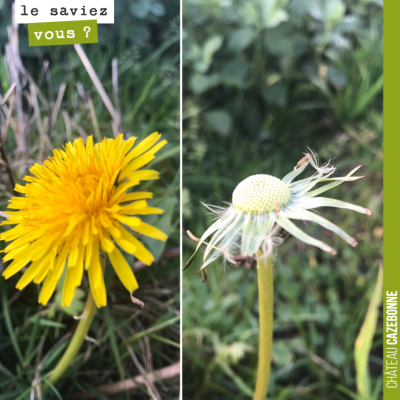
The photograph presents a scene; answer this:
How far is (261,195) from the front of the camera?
280 millimetres

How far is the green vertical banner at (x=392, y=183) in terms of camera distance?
0.40 metres

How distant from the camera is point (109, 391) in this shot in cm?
44

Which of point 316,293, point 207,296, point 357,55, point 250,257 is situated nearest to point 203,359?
point 207,296

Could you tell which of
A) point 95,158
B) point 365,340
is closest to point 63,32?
point 95,158

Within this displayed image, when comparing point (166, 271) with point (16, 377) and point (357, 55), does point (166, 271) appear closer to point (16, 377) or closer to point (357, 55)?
point (16, 377)

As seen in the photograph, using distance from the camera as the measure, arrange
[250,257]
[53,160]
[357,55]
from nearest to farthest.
→ [250,257]
[53,160]
[357,55]

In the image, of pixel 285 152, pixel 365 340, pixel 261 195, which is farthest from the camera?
pixel 285 152

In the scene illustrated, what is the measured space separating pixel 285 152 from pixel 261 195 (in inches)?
11.5

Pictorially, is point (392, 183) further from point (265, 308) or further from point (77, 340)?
point (77, 340)

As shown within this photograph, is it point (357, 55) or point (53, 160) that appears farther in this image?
point (357, 55)

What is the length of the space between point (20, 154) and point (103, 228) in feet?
0.74

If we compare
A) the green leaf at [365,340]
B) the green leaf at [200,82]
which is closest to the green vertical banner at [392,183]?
the green leaf at [365,340]

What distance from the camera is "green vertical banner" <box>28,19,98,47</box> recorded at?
429mm

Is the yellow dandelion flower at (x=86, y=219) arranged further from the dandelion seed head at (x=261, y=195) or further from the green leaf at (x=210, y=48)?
the green leaf at (x=210, y=48)
